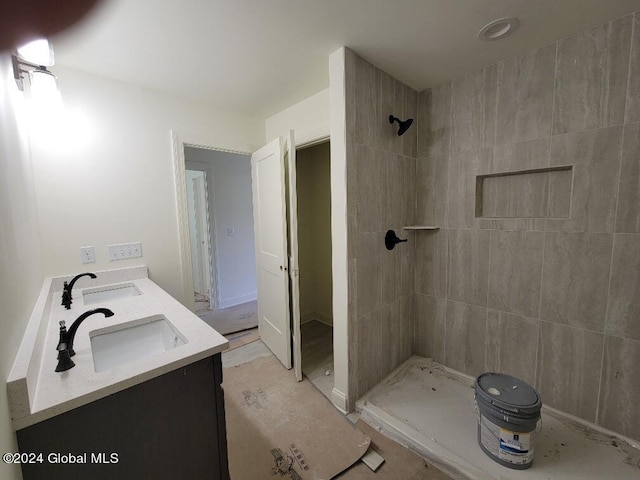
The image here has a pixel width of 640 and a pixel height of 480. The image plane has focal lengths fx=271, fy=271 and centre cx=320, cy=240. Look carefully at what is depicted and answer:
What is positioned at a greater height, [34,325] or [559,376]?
[34,325]

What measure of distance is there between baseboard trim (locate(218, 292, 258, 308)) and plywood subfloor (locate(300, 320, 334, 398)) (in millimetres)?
1184

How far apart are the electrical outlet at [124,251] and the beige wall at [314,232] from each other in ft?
5.67

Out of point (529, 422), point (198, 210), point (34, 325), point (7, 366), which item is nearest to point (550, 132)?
point (529, 422)

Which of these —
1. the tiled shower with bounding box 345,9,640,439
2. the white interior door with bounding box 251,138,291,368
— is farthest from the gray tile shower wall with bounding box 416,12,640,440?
the white interior door with bounding box 251,138,291,368

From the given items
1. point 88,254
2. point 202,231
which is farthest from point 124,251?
point 202,231

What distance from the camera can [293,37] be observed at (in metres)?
1.48

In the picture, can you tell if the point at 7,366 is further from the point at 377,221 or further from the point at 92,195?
the point at 377,221

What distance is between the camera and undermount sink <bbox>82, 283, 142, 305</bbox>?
68.3 inches

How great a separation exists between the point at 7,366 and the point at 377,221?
1780 millimetres

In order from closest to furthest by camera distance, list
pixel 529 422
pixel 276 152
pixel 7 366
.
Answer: pixel 7 366 < pixel 529 422 < pixel 276 152

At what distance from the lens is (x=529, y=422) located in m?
1.32

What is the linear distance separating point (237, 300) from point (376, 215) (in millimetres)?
2868

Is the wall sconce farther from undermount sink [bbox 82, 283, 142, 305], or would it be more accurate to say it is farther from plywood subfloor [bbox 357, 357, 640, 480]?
plywood subfloor [bbox 357, 357, 640, 480]

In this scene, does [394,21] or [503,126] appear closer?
[394,21]
